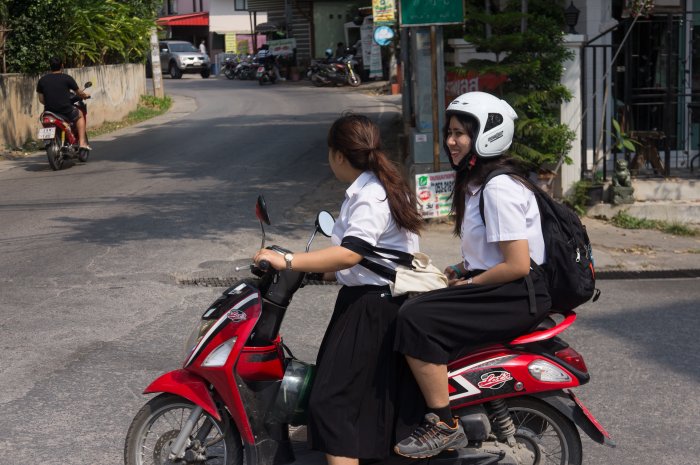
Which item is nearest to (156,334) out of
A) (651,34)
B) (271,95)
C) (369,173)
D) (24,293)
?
(24,293)

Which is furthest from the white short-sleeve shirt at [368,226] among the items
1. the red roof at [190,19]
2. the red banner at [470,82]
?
the red roof at [190,19]

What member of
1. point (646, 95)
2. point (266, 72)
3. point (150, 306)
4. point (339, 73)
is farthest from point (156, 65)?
point (150, 306)

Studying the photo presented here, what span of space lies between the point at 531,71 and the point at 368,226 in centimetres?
683

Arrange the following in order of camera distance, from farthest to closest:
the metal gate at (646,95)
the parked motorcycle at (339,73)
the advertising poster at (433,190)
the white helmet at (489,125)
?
the parked motorcycle at (339,73), the metal gate at (646,95), the advertising poster at (433,190), the white helmet at (489,125)

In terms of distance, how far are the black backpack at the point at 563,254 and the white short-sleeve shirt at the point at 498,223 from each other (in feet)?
0.11

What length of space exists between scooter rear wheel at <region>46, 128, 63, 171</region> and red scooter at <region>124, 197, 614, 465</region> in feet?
38.2

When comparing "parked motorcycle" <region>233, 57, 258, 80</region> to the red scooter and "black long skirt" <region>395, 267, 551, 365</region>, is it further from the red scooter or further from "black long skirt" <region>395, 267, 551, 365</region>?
"black long skirt" <region>395, 267, 551, 365</region>

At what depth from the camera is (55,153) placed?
48.8ft

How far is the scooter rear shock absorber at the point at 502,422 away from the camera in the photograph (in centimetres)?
390

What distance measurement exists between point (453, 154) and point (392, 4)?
65.0 ft

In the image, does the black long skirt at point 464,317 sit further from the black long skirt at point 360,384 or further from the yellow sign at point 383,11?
the yellow sign at point 383,11

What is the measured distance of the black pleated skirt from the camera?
3.76 meters

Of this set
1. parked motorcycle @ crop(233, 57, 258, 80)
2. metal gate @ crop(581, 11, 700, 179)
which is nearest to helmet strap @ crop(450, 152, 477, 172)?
metal gate @ crop(581, 11, 700, 179)

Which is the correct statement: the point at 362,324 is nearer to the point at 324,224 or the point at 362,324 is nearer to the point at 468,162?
the point at 324,224
